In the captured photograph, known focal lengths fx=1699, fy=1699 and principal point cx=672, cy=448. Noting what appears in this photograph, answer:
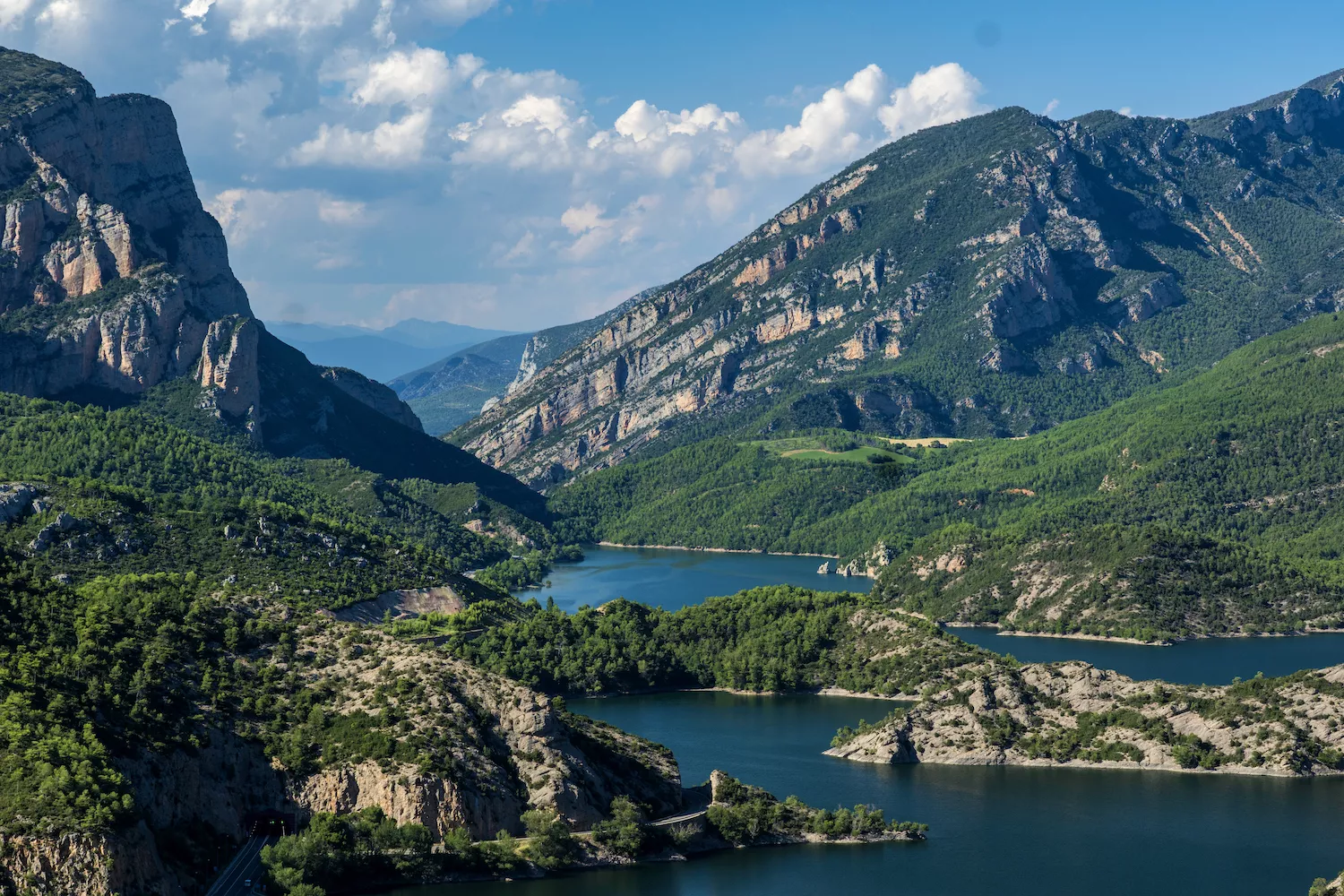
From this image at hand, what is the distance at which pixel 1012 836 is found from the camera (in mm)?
129000

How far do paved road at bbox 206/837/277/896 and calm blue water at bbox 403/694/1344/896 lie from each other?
962 centimetres

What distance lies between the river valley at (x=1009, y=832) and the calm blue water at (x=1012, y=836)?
0.19 m

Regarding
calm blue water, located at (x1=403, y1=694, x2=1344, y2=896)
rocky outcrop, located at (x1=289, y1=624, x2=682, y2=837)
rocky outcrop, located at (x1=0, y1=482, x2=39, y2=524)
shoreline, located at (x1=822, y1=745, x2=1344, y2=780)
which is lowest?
calm blue water, located at (x1=403, y1=694, x2=1344, y2=896)

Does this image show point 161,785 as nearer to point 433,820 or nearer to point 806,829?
point 433,820

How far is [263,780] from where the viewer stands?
113438mm

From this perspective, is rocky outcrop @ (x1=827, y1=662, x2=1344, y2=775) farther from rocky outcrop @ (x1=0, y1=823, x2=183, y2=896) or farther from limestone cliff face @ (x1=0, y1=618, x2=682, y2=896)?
rocky outcrop @ (x1=0, y1=823, x2=183, y2=896)

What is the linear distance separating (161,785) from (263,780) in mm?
9751

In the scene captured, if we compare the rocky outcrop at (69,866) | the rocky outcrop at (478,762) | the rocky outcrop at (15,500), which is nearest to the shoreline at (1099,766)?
the rocky outcrop at (478,762)

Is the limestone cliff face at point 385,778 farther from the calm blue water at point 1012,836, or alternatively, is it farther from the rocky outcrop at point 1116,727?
the rocky outcrop at point 1116,727

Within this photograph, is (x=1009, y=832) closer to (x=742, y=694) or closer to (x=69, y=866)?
(x=742, y=694)

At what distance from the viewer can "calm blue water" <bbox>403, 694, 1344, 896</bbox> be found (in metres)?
116

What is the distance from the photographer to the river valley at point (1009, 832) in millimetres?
116250

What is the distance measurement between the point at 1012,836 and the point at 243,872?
58.0m

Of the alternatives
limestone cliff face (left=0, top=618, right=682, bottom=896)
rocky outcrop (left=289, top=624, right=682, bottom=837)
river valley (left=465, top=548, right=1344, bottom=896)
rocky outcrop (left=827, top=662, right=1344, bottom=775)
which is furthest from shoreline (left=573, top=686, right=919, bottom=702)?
rocky outcrop (left=289, top=624, right=682, bottom=837)
